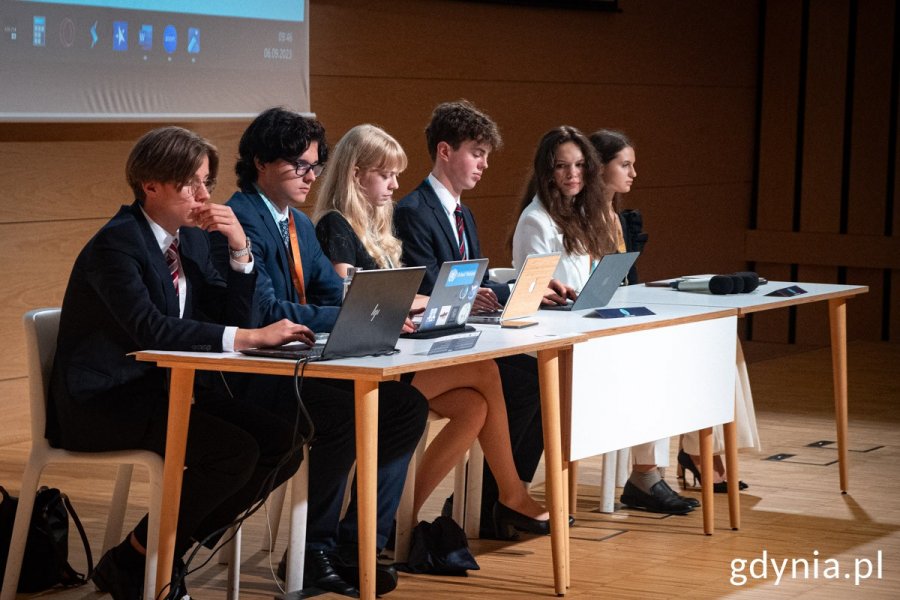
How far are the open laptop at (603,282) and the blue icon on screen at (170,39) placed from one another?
2084 millimetres

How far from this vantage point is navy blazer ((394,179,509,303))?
4.17 metres

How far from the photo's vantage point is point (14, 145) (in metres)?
5.27

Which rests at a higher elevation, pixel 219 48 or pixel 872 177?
pixel 219 48

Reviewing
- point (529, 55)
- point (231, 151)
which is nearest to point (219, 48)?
point (231, 151)

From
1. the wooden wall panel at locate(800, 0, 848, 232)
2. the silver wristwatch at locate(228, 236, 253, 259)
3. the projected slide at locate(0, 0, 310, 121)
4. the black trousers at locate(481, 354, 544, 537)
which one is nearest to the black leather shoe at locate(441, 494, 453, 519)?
the black trousers at locate(481, 354, 544, 537)

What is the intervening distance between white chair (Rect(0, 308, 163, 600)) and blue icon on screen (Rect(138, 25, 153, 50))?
7.47ft

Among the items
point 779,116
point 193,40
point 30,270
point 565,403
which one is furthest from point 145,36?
point 779,116

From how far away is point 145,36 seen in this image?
5.29 m

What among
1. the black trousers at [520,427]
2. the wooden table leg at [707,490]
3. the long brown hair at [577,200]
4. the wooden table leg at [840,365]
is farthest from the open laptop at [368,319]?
the wooden table leg at [840,365]

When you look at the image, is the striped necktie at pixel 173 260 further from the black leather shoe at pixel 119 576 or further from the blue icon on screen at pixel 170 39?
the blue icon on screen at pixel 170 39

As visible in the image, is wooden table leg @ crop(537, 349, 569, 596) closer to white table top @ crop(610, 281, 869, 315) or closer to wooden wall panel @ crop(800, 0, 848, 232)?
white table top @ crop(610, 281, 869, 315)

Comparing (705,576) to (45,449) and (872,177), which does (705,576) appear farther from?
(872,177)

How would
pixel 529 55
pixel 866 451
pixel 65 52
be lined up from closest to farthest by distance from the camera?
pixel 65 52 → pixel 866 451 → pixel 529 55

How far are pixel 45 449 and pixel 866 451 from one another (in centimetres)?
337
